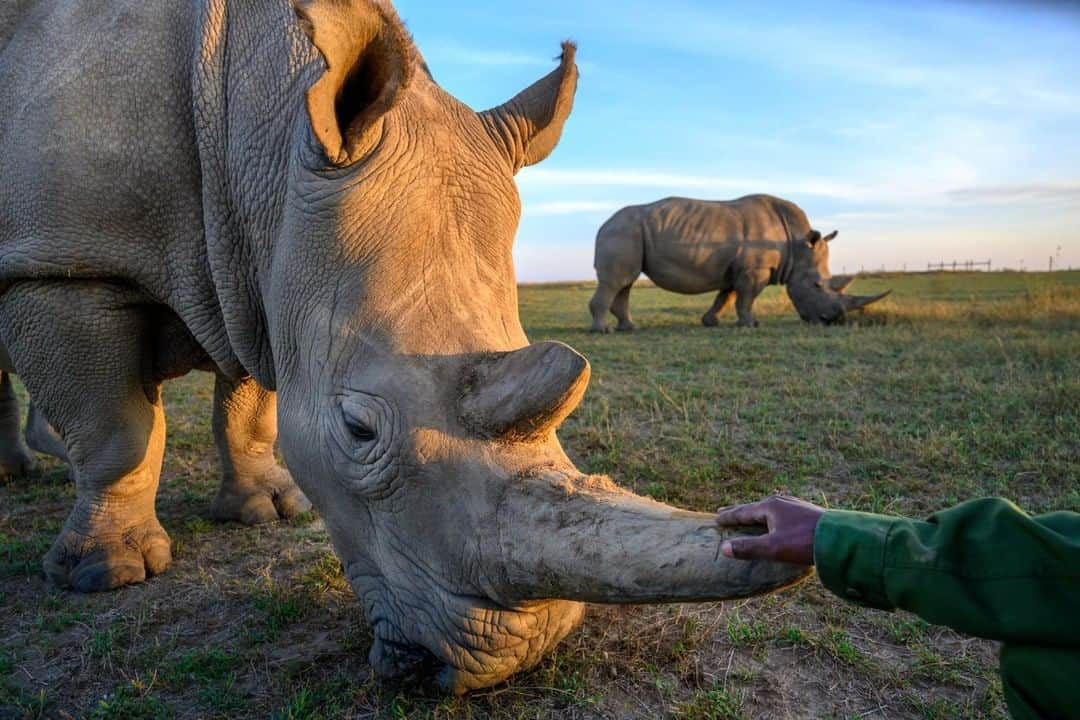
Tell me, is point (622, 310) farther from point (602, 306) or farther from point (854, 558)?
point (854, 558)

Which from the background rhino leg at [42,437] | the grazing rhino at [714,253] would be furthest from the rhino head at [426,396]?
the grazing rhino at [714,253]

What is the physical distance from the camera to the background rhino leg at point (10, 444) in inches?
189

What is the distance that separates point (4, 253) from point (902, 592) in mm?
2895

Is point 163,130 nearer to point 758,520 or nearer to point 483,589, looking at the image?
point 483,589

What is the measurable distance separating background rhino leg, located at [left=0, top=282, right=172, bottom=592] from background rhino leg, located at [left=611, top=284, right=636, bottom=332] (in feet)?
32.9

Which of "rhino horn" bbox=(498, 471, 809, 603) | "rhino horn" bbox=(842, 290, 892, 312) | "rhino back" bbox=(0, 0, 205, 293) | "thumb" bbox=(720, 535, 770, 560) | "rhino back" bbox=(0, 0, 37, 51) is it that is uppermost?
"rhino back" bbox=(0, 0, 37, 51)

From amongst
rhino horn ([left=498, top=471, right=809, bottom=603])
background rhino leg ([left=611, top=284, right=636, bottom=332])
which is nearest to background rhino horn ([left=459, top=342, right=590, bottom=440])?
rhino horn ([left=498, top=471, right=809, bottom=603])

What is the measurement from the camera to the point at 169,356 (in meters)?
3.21

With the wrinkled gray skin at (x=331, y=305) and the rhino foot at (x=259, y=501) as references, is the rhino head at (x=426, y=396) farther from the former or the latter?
the rhino foot at (x=259, y=501)

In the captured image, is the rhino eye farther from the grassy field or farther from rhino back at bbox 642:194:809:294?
rhino back at bbox 642:194:809:294

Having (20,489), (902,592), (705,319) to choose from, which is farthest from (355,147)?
(705,319)

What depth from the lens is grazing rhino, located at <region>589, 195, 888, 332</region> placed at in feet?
43.9

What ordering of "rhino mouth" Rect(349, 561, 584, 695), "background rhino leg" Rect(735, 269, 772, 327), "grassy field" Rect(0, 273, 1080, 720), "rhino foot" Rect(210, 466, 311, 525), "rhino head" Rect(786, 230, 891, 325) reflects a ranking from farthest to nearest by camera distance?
1. "background rhino leg" Rect(735, 269, 772, 327)
2. "rhino head" Rect(786, 230, 891, 325)
3. "rhino foot" Rect(210, 466, 311, 525)
4. "grassy field" Rect(0, 273, 1080, 720)
5. "rhino mouth" Rect(349, 561, 584, 695)

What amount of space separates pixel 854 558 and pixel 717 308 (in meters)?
12.8
